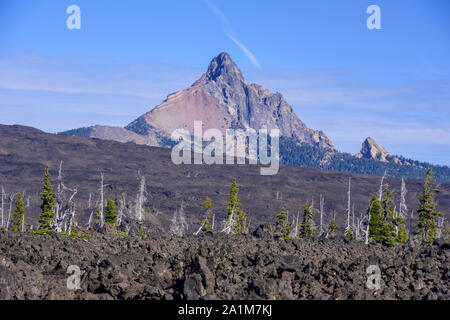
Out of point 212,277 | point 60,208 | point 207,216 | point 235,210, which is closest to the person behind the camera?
point 212,277

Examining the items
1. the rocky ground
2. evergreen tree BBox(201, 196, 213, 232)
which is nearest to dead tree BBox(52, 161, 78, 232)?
the rocky ground

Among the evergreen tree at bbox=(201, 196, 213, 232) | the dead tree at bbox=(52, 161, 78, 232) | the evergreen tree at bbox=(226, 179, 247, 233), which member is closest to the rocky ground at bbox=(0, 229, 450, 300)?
the dead tree at bbox=(52, 161, 78, 232)

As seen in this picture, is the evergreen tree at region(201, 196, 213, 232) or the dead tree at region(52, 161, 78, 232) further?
the evergreen tree at region(201, 196, 213, 232)

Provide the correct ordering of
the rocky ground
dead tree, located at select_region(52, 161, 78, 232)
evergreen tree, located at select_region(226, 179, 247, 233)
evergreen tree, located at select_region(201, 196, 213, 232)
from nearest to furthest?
1. the rocky ground
2. dead tree, located at select_region(52, 161, 78, 232)
3. evergreen tree, located at select_region(226, 179, 247, 233)
4. evergreen tree, located at select_region(201, 196, 213, 232)

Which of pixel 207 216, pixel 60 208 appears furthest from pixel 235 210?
pixel 60 208

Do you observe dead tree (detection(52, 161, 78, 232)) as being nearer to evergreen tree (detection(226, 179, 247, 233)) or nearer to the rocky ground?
the rocky ground

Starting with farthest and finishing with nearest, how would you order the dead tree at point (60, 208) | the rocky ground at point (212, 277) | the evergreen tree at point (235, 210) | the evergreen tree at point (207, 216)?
the evergreen tree at point (207, 216), the evergreen tree at point (235, 210), the dead tree at point (60, 208), the rocky ground at point (212, 277)

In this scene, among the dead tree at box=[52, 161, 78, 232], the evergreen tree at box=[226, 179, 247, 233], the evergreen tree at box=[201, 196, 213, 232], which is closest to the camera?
the dead tree at box=[52, 161, 78, 232]

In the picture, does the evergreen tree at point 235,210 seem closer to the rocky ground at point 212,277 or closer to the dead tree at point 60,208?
the dead tree at point 60,208

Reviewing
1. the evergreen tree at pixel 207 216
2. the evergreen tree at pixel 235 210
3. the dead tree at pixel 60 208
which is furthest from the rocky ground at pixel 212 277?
the evergreen tree at pixel 207 216

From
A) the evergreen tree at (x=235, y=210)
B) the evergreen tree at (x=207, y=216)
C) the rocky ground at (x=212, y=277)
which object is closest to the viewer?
the rocky ground at (x=212, y=277)

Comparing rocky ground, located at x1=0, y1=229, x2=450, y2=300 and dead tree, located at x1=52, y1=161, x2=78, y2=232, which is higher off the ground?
dead tree, located at x1=52, y1=161, x2=78, y2=232

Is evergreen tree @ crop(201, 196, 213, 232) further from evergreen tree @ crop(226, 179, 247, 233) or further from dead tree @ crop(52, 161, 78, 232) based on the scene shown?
dead tree @ crop(52, 161, 78, 232)

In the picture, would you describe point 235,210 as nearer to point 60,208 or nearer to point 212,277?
point 60,208
